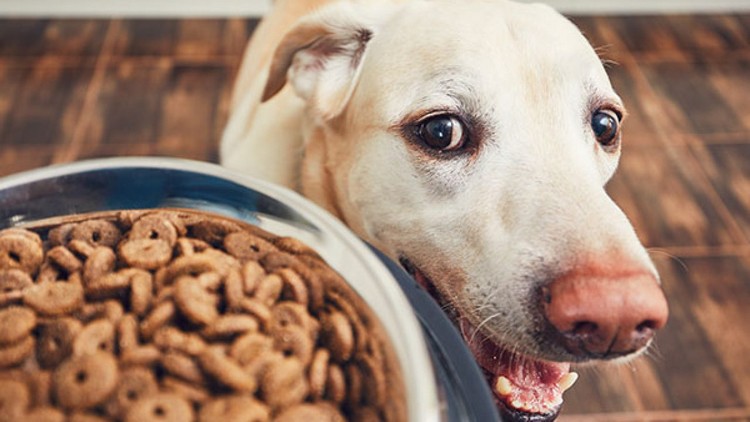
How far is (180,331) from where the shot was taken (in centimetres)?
46

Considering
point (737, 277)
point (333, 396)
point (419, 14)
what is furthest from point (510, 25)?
point (737, 277)

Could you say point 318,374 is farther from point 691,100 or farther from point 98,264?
point 691,100

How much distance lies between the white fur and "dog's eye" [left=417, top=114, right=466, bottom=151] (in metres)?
0.02

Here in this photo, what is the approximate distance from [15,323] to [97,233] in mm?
93

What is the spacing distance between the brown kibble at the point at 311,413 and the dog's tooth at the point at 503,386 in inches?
17.6

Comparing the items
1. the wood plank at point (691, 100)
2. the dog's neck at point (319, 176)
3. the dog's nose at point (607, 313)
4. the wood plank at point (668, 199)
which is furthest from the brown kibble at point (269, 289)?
the wood plank at point (691, 100)

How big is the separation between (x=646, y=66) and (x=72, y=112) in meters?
1.94

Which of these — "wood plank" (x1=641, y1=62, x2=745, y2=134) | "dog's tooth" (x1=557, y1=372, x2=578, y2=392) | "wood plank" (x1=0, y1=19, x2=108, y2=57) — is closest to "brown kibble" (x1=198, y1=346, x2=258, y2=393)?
"dog's tooth" (x1=557, y1=372, x2=578, y2=392)

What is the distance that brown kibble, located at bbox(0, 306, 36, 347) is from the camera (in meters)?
0.46

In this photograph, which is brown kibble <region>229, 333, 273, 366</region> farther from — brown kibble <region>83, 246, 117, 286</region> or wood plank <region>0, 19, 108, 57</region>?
wood plank <region>0, 19, 108, 57</region>

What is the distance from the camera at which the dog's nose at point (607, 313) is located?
27.9 inches

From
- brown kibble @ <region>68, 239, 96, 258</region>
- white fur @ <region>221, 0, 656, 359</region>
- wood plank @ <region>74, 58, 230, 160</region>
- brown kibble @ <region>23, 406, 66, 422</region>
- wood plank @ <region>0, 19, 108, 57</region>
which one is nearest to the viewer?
brown kibble @ <region>23, 406, 66, 422</region>

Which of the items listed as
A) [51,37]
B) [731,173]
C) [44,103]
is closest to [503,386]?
[731,173]

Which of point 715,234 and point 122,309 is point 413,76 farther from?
point 715,234
